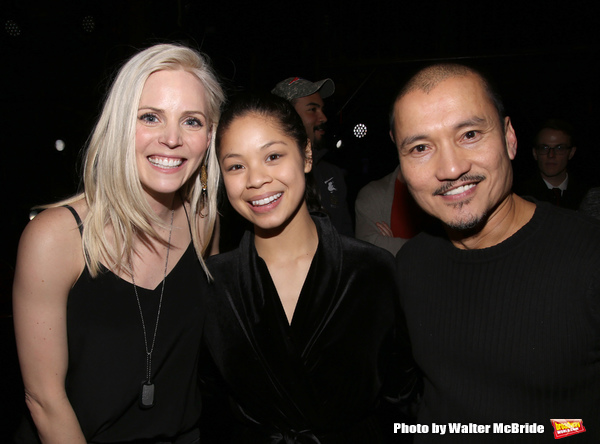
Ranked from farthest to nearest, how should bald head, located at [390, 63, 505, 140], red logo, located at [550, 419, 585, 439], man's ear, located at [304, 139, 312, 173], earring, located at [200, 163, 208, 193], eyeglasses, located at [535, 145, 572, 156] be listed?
eyeglasses, located at [535, 145, 572, 156], earring, located at [200, 163, 208, 193], man's ear, located at [304, 139, 312, 173], bald head, located at [390, 63, 505, 140], red logo, located at [550, 419, 585, 439]

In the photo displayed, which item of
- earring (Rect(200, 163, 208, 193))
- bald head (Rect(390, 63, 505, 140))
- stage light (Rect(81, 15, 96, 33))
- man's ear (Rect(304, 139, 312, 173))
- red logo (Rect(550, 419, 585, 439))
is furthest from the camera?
stage light (Rect(81, 15, 96, 33))

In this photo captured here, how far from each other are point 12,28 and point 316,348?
5116mm

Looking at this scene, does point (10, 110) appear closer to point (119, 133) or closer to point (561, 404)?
point (119, 133)

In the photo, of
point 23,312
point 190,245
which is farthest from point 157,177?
point 23,312

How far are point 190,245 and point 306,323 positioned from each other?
66cm

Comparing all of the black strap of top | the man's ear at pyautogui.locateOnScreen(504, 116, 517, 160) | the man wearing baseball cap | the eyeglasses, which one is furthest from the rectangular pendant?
the eyeglasses

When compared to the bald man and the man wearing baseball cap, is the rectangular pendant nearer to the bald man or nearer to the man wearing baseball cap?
the bald man

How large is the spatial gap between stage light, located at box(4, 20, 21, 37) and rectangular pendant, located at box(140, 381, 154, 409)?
15.8 ft

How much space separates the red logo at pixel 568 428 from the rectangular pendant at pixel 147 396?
1417 mm

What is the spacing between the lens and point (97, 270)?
5.14 feet

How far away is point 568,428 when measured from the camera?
1.27m

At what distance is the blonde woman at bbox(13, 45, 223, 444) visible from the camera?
1.47 meters

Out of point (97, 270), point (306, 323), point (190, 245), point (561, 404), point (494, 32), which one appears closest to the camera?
point (561, 404)

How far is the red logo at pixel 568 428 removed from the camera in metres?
1.27
